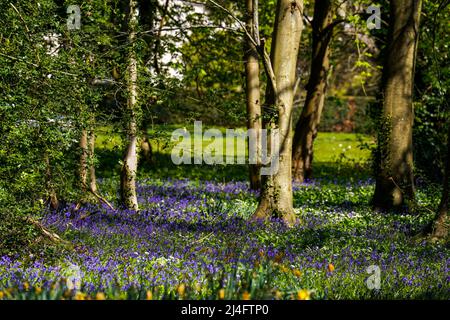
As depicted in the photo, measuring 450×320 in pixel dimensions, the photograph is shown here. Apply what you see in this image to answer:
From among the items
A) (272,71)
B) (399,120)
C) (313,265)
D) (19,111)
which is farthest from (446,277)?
(399,120)

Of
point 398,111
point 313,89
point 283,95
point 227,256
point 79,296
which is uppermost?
point 313,89

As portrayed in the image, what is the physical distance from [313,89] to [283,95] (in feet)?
24.5

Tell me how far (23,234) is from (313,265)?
3.23m

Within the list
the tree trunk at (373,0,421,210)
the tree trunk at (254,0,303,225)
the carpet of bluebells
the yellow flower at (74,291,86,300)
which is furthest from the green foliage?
the yellow flower at (74,291,86,300)

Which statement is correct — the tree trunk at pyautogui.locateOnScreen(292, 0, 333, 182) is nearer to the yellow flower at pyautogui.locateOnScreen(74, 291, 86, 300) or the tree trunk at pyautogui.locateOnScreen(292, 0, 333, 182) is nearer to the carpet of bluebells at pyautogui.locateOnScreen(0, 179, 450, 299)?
the carpet of bluebells at pyautogui.locateOnScreen(0, 179, 450, 299)

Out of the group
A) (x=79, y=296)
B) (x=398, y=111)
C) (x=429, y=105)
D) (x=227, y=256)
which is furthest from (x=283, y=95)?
(x=429, y=105)

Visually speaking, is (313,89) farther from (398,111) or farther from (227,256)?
(227,256)

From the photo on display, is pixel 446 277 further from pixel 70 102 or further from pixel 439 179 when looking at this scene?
pixel 439 179

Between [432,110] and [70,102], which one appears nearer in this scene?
[70,102]

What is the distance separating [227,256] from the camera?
7410 millimetres

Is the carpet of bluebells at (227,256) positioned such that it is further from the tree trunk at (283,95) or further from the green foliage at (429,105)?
the green foliage at (429,105)

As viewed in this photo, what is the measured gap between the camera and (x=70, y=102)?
718 cm

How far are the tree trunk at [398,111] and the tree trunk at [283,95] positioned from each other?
2599mm

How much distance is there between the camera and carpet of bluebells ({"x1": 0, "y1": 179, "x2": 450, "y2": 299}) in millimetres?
5461
